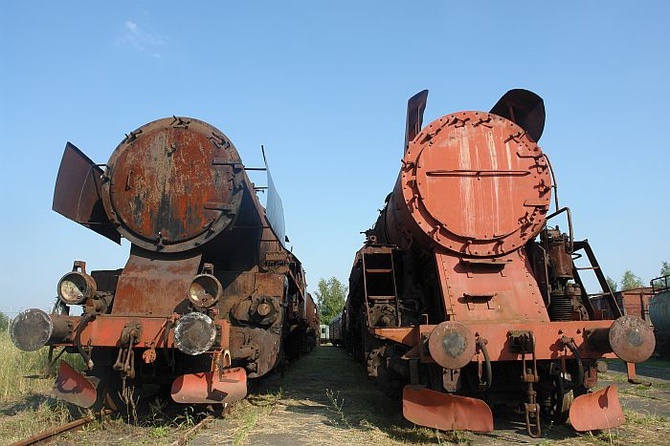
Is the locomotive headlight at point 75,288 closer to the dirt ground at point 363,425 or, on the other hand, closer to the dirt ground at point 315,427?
the dirt ground at point 315,427

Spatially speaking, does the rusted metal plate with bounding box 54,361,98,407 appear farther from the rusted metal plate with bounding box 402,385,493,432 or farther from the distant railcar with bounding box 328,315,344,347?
the distant railcar with bounding box 328,315,344,347

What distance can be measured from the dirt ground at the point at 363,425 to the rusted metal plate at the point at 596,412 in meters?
0.19

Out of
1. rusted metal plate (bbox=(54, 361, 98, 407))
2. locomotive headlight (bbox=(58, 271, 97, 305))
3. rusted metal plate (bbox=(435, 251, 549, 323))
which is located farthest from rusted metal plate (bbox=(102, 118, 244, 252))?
rusted metal plate (bbox=(435, 251, 549, 323))

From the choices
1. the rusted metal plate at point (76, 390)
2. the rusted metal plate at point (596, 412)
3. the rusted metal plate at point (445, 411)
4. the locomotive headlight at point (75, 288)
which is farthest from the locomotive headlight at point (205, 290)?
the rusted metal plate at point (596, 412)

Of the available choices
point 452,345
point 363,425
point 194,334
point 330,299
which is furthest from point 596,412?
point 330,299

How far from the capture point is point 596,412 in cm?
533

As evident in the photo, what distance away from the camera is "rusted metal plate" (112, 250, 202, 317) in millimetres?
6375

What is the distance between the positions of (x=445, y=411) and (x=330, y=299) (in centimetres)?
5714

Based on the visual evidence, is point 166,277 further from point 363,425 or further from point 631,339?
point 631,339

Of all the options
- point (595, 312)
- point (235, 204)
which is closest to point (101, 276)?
point (235, 204)

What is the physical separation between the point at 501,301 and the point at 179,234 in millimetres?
4059

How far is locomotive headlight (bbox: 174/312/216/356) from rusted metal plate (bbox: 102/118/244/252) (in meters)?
1.53

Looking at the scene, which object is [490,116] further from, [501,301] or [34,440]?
[34,440]

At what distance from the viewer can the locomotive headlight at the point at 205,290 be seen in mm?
5863
